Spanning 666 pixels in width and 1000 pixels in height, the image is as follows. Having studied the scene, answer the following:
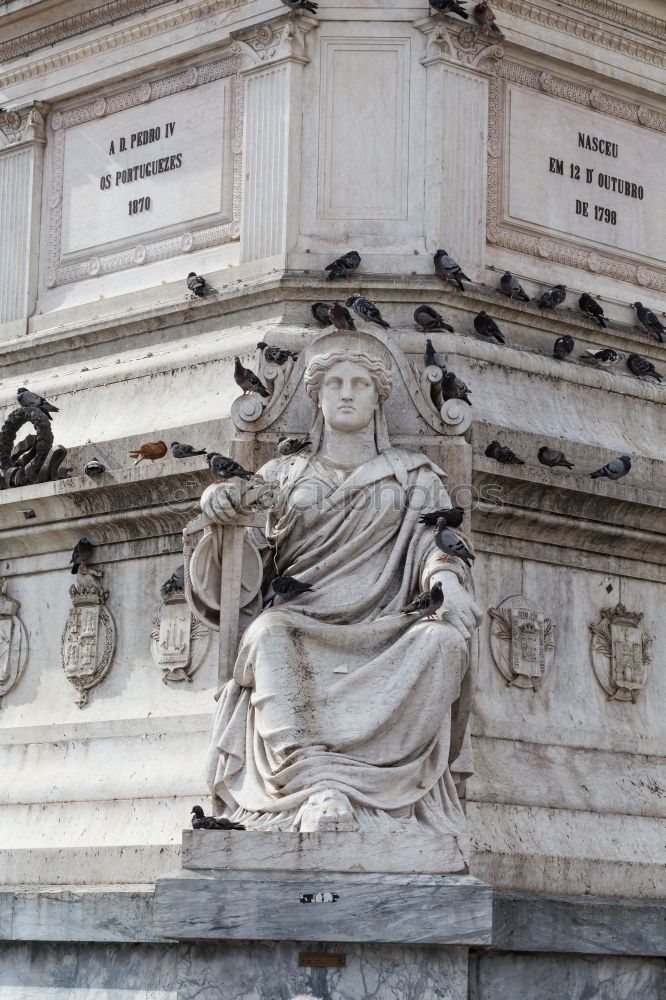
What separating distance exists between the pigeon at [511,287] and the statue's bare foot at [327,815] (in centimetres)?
525

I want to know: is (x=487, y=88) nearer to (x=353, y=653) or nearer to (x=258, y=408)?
(x=258, y=408)

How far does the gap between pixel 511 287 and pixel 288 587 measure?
12.7 ft

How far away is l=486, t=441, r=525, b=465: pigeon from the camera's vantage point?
16.7 meters

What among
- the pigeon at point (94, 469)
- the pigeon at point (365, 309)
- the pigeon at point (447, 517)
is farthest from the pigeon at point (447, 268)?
the pigeon at point (94, 469)

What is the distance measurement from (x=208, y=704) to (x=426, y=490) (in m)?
2.29

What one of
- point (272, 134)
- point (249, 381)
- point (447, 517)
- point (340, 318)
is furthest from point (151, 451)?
point (447, 517)

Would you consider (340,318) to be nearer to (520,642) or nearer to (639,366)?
(520,642)

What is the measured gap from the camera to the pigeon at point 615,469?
17.2 m

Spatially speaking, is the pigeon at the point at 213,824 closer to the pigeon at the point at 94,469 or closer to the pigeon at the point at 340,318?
the pigeon at the point at 340,318

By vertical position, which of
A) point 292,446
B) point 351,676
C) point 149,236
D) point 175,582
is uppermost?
point 149,236

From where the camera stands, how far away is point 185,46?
18.8 m

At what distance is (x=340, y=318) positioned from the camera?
53.2 ft

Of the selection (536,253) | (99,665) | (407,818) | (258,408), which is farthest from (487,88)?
(407,818)

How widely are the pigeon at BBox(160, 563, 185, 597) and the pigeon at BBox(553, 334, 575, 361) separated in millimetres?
3516
